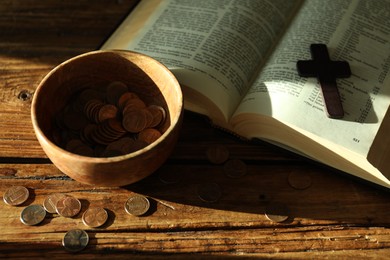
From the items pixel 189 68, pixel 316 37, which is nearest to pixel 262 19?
pixel 316 37

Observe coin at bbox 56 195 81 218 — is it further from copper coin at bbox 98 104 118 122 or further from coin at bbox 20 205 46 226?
copper coin at bbox 98 104 118 122

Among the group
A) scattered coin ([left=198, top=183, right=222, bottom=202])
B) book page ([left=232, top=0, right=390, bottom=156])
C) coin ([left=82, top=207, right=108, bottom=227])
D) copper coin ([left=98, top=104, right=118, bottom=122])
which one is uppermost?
book page ([left=232, top=0, right=390, bottom=156])

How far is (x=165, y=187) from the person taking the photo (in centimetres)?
100

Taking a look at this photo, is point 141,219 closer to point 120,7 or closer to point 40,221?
point 40,221

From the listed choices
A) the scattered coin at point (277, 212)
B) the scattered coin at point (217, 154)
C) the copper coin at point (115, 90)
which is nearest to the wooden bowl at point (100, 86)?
the copper coin at point (115, 90)

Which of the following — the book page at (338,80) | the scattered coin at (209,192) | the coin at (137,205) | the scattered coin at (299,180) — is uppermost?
the book page at (338,80)

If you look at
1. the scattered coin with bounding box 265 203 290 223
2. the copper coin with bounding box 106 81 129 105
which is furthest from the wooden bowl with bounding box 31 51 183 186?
the scattered coin with bounding box 265 203 290 223

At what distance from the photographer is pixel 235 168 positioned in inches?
40.6

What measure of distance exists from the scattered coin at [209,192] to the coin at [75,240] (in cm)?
24

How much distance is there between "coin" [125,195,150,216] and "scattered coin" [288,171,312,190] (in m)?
0.30

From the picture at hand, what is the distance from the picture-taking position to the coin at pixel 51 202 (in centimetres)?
94

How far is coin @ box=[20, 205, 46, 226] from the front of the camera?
0.92m

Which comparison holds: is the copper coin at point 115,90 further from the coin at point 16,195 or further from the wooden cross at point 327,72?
the wooden cross at point 327,72

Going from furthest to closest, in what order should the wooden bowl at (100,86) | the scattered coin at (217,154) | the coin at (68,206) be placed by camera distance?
1. the scattered coin at (217,154)
2. the coin at (68,206)
3. the wooden bowl at (100,86)
